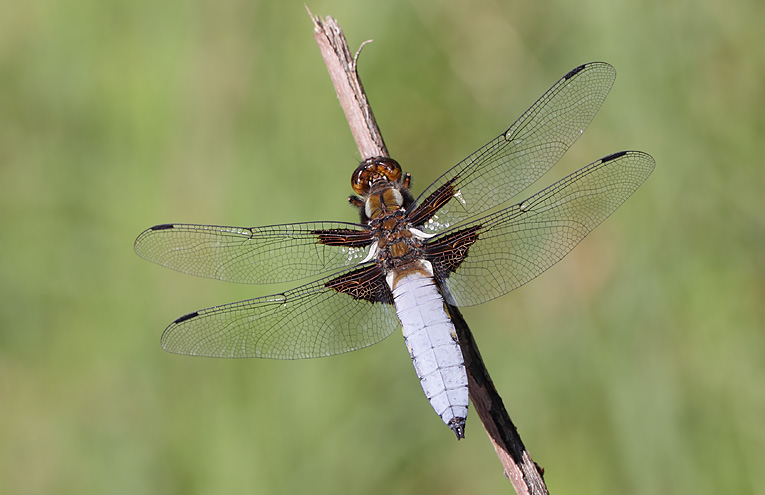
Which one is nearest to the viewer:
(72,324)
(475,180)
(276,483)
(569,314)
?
(475,180)

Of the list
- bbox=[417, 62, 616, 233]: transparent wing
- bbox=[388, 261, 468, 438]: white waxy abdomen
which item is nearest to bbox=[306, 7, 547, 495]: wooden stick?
bbox=[388, 261, 468, 438]: white waxy abdomen

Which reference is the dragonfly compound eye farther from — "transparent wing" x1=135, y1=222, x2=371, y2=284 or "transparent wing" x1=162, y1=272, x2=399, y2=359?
"transparent wing" x1=162, y1=272, x2=399, y2=359

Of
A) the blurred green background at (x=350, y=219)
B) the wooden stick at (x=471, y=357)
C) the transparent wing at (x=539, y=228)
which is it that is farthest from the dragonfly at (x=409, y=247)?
the blurred green background at (x=350, y=219)

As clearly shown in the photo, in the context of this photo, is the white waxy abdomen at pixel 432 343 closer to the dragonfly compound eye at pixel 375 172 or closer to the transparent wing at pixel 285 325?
the transparent wing at pixel 285 325

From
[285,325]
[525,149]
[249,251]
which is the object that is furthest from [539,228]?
[249,251]

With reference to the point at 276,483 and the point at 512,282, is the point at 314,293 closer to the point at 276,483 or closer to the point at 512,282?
the point at 512,282

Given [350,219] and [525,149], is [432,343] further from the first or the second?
[350,219]

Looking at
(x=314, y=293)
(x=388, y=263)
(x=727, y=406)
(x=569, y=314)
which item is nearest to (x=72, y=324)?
→ (x=314, y=293)
